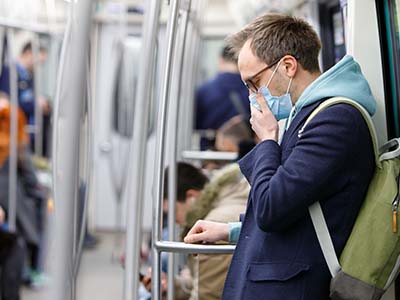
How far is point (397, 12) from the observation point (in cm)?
254

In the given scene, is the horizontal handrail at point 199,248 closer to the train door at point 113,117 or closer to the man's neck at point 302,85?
the man's neck at point 302,85

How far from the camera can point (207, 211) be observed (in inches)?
131

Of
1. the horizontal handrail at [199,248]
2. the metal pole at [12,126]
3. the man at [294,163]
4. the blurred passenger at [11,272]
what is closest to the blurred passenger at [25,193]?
the metal pole at [12,126]

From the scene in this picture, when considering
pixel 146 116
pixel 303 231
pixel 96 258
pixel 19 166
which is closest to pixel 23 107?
pixel 19 166

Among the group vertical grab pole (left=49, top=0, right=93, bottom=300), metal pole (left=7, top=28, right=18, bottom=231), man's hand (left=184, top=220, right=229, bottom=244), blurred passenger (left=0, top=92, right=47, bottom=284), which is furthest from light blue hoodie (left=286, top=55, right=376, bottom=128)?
blurred passenger (left=0, top=92, right=47, bottom=284)

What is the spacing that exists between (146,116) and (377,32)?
69 centimetres

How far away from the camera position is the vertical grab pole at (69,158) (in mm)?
1651

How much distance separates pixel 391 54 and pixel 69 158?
4.01ft

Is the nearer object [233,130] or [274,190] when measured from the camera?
[274,190]

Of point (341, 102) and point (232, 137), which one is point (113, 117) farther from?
point (341, 102)

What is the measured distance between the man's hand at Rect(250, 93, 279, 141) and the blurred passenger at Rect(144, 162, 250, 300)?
2.15 ft

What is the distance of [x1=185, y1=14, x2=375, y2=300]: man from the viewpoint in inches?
82.2

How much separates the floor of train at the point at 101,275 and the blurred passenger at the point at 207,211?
2504 millimetres

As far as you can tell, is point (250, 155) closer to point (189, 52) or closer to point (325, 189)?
point (325, 189)
